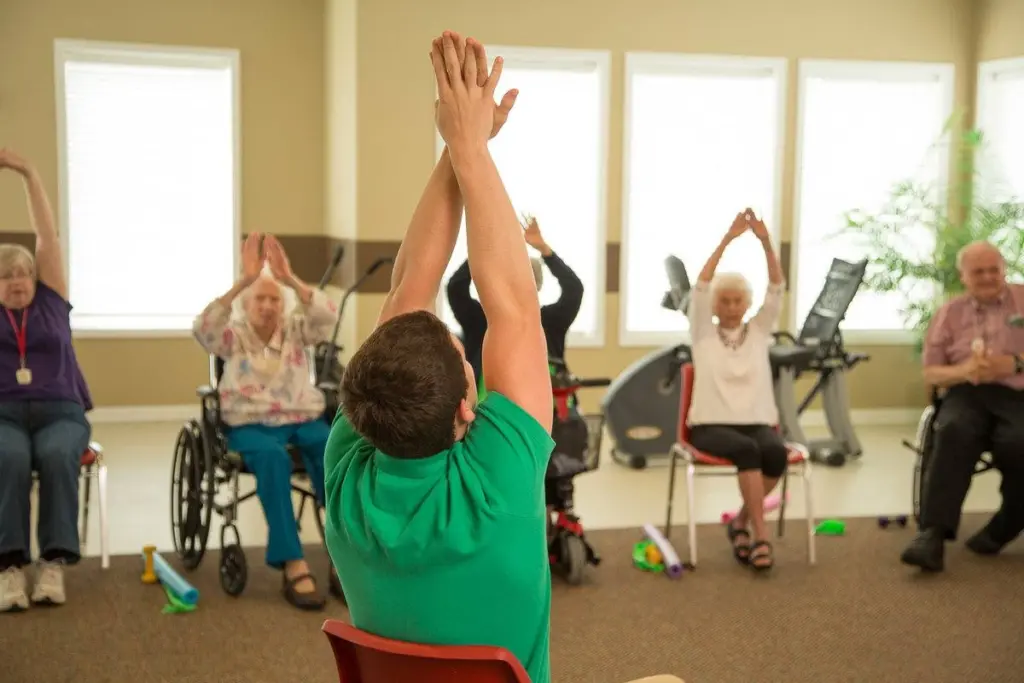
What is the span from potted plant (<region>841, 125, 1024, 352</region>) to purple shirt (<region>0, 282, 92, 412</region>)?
14.6 ft

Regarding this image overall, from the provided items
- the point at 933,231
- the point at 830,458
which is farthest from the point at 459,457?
the point at 933,231

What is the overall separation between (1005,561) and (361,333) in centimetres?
368

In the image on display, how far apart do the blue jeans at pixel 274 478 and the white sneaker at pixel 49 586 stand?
67cm

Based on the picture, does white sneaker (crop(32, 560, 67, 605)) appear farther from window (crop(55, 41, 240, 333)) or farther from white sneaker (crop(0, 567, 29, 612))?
window (crop(55, 41, 240, 333))

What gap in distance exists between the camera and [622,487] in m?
5.65

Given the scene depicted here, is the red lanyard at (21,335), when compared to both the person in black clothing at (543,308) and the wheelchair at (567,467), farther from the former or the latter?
the wheelchair at (567,467)

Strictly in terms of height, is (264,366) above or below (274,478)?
above

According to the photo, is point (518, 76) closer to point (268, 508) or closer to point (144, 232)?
point (144, 232)

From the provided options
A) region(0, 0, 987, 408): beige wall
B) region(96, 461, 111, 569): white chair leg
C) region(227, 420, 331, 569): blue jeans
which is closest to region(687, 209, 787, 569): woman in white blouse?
region(227, 420, 331, 569): blue jeans

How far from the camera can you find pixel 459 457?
1450 mm

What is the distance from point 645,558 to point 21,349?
7.53 ft

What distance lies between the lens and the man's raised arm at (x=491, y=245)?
4.81 feet

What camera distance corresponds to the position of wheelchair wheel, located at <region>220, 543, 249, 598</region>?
3920mm

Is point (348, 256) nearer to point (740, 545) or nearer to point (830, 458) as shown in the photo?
point (830, 458)
